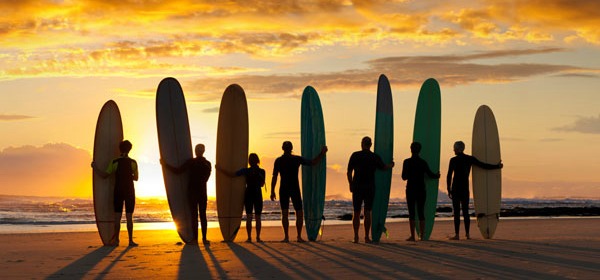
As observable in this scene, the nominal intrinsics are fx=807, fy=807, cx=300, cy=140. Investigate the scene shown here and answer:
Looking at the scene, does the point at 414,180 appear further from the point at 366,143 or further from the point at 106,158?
the point at 106,158

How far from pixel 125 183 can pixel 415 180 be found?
4.34m

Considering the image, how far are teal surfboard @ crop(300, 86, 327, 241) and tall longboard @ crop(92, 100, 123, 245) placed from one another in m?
3.00

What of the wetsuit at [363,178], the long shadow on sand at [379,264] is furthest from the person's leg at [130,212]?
the wetsuit at [363,178]

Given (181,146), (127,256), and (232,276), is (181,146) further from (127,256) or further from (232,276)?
(232,276)

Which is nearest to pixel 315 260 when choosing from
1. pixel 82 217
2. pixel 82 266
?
pixel 82 266

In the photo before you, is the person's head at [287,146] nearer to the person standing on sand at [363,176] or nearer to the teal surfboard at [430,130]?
the person standing on sand at [363,176]

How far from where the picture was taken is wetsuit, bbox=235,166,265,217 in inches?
476

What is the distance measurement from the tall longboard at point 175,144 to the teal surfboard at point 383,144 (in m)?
2.96

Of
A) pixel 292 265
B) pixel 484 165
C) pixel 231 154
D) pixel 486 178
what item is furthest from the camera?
pixel 486 178

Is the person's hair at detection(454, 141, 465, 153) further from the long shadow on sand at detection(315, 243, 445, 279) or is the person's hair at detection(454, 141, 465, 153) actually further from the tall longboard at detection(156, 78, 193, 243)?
the tall longboard at detection(156, 78, 193, 243)

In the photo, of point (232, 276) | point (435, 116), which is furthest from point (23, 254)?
point (435, 116)

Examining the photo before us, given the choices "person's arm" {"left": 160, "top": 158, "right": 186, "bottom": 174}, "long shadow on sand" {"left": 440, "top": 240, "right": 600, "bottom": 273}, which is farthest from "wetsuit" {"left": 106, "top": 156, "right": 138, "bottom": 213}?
"long shadow on sand" {"left": 440, "top": 240, "right": 600, "bottom": 273}

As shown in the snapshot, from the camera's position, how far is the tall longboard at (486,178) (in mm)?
13739

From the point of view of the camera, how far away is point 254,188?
12086mm
